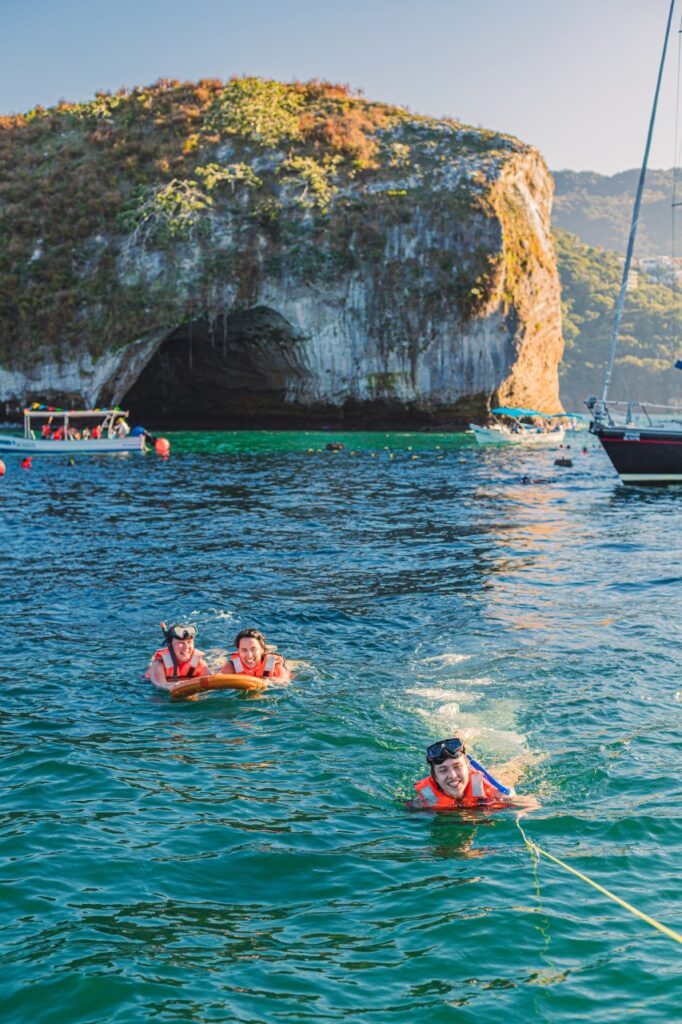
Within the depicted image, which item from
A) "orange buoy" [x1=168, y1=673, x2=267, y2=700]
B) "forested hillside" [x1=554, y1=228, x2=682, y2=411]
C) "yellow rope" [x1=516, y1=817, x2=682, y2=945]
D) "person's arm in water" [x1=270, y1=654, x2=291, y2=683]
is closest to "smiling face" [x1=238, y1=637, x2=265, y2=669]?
"person's arm in water" [x1=270, y1=654, x2=291, y2=683]

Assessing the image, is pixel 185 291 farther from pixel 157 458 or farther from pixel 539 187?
pixel 539 187

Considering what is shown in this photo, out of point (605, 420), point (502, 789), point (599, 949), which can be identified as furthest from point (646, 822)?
point (605, 420)

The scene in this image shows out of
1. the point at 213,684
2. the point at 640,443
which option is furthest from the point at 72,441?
the point at 213,684

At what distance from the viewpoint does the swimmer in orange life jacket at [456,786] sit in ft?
33.0

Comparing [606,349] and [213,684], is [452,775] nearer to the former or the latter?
[213,684]

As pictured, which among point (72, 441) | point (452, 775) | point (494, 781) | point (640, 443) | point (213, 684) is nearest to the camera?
point (452, 775)

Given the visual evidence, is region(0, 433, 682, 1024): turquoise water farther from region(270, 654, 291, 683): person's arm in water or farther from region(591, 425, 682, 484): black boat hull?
region(591, 425, 682, 484): black boat hull

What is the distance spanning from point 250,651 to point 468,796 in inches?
184

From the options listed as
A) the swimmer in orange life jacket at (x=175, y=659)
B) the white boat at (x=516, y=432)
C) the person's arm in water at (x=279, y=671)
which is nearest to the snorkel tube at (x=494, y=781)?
the person's arm in water at (x=279, y=671)

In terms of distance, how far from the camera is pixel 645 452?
3909cm

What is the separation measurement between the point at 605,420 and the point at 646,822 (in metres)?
30.6

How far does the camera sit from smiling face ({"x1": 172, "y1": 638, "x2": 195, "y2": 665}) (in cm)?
1405

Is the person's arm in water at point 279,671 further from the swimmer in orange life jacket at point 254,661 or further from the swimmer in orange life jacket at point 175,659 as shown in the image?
the swimmer in orange life jacket at point 175,659

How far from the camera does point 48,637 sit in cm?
1677
